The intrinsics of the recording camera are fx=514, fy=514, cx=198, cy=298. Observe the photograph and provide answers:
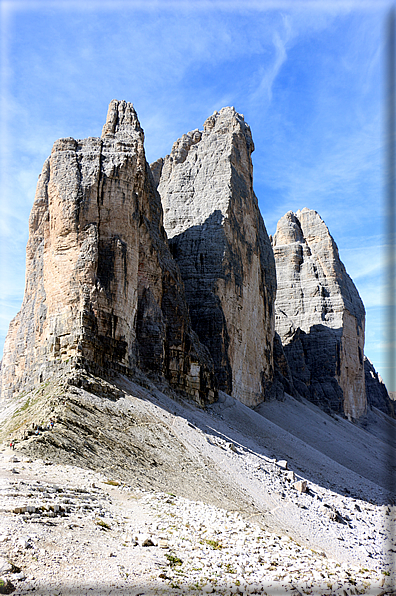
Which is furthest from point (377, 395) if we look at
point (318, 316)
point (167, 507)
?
point (167, 507)

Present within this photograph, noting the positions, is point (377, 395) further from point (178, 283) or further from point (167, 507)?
point (167, 507)

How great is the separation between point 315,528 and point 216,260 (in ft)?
99.6

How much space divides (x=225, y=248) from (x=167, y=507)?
1355 inches

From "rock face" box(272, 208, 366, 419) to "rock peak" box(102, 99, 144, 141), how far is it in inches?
1752

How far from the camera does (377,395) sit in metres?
99.1

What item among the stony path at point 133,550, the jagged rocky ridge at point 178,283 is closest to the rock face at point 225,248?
the jagged rocky ridge at point 178,283

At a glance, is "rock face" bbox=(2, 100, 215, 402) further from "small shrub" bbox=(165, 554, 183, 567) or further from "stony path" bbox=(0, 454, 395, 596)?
"small shrub" bbox=(165, 554, 183, 567)

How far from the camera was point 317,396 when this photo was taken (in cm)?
7094

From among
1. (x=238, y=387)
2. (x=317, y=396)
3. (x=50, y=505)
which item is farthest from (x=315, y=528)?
(x=317, y=396)

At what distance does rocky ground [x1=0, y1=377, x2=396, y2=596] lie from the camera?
949 centimetres

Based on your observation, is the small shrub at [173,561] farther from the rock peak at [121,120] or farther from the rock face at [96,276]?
the rock peak at [121,120]

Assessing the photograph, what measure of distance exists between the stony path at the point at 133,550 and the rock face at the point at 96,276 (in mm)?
11909

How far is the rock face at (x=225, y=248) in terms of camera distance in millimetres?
46062

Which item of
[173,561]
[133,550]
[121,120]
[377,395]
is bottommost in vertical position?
[173,561]
